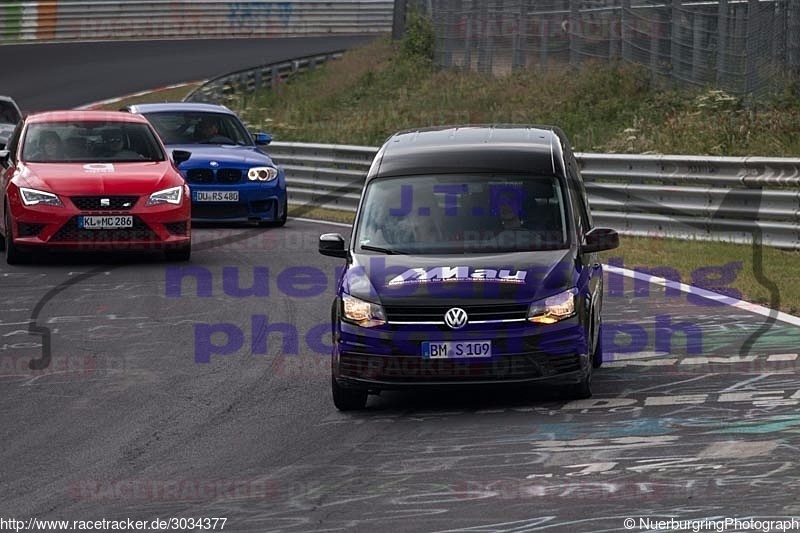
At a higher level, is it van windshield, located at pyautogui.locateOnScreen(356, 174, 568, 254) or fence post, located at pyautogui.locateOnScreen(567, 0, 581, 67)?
van windshield, located at pyautogui.locateOnScreen(356, 174, 568, 254)

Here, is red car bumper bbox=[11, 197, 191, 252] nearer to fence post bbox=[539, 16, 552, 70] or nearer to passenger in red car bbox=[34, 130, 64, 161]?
passenger in red car bbox=[34, 130, 64, 161]

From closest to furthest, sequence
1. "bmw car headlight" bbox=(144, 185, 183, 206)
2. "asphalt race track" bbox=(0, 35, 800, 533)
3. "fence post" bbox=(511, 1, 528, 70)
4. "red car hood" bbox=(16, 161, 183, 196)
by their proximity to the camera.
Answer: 1. "asphalt race track" bbox=(0, 35, 800, 533)
2. "red car hood" bbox=(16, 161, 183, 196)
3. "bmw car headlight" bbox=(144, 185, 183, 206)
4. "fence post" bbox=(511, 1, 528, 70)

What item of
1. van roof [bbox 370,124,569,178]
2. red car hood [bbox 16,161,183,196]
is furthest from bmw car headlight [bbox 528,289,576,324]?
red car hood [bbox 16,161,183,196]

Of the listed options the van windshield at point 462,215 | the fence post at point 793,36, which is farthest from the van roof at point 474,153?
the fence post at point 793,36

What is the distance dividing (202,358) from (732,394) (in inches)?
150

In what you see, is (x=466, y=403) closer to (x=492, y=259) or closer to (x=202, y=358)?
(x=492, y=259)

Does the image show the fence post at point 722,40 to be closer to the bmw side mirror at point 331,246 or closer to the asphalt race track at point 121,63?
the bmw side mirror at point 331,246

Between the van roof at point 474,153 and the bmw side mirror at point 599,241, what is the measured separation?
569 mm

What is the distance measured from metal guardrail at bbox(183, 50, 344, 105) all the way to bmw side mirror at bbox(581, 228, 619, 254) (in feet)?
89.2

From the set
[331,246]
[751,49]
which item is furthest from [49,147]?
[751,49]

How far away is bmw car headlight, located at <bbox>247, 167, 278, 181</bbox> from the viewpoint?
20781 mm

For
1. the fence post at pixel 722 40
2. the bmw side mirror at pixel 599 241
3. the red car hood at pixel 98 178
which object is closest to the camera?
the bmw side mirror at pixel 599 241

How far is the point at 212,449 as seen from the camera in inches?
320

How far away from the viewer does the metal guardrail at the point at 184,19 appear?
2179 inches
